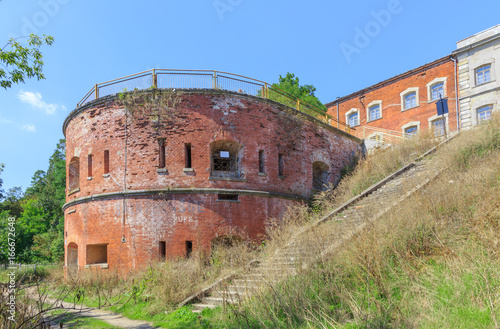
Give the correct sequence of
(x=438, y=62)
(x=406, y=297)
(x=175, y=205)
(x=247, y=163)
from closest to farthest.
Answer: (x=406, y=297) → (x=175, y=205) → (x=247, y=163) → (x=438, y=62)

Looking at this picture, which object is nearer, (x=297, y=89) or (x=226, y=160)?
(x=226, y=160)

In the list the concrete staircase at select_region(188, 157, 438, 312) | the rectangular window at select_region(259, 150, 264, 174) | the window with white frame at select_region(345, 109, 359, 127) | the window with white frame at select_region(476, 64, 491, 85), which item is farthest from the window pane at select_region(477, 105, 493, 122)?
the rectangular window at select_region(259, 150, 264, 174)

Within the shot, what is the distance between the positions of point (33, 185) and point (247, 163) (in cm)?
3022

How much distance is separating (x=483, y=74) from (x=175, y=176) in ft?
67.0

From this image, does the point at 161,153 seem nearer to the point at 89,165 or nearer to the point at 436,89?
the point at 89,165

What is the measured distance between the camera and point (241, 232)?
12664 mm

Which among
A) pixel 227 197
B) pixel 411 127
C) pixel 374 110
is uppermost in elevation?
pixel 374 110

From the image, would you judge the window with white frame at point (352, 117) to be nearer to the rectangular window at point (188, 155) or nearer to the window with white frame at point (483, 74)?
the window with white frame at point (483, 74)

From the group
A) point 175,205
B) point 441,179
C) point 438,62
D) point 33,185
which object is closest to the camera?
point 441,179

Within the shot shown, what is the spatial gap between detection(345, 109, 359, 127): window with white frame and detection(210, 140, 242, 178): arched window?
61.3 ft

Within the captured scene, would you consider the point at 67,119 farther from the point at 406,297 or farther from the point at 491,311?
the point at 491,311

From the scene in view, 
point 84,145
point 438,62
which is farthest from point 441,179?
point 438,62

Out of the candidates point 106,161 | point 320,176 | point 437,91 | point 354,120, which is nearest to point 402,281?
point 106,161

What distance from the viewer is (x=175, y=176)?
12648 millimetres
